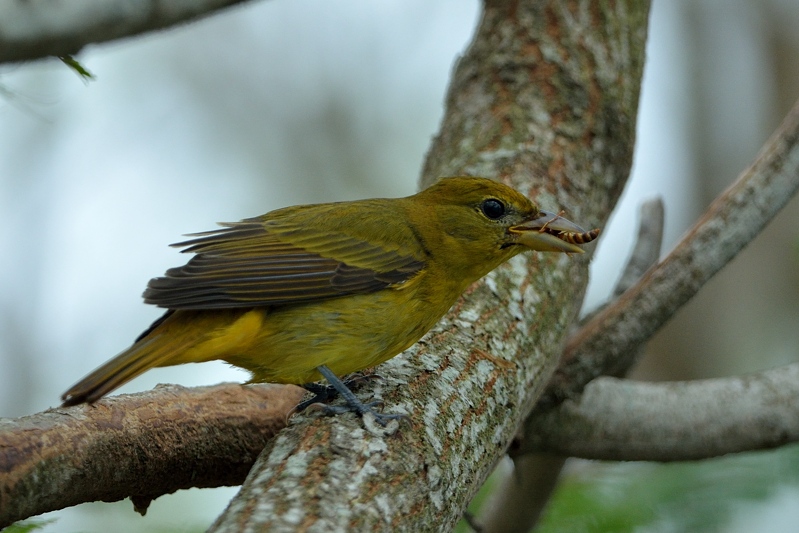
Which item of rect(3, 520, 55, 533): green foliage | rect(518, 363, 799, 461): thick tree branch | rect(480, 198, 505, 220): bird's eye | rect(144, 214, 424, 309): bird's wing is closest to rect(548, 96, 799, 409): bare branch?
rect(518, 363, 799, 461): thick tree branch

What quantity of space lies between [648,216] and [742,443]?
4.35ft

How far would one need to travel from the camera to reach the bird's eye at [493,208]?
3852 millimetres

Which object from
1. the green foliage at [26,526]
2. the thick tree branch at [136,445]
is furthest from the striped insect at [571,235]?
the green foliage at [26,526]

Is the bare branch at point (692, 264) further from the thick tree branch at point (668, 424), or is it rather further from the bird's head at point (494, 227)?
the bird's head at point (494, 227)

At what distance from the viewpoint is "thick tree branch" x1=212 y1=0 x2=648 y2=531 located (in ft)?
7.95

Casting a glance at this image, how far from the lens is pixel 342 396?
3.23m

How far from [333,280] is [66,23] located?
1.36m

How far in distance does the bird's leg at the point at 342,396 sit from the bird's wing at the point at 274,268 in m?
0.33

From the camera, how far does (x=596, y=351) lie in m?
4.02

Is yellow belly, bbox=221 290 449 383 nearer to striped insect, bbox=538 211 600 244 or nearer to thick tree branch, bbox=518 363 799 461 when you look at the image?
striped insect, bbox=538 211 600 244

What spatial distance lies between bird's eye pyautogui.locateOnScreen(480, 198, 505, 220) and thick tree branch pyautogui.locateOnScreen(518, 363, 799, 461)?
977 mm

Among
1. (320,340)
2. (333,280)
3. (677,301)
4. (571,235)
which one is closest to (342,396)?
(320,340)

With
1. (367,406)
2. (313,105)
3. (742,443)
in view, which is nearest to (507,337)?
(367,406)

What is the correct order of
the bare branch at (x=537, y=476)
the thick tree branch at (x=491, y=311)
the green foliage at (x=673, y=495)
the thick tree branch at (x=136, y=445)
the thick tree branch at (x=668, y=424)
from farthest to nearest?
the bare branch at (x=537, y=476)
the green foliage at (x=673, y=495)
the thick tree branch at (x=668, y=424)
the thick tree branch at (x=136, y=445)
the thick tree branch at (x=491, y=311)
